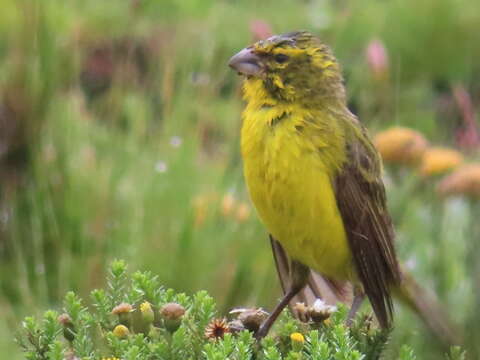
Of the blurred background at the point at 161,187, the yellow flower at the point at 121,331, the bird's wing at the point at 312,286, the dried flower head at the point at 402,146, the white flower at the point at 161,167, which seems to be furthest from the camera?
the white flower at the point at 161,167

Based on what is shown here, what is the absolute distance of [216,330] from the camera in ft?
7.48

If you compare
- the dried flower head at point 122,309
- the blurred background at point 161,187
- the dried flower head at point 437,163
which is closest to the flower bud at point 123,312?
the dried flower head at point 122,309

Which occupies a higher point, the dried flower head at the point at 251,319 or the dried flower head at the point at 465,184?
the dried flower head at the point at 251,319

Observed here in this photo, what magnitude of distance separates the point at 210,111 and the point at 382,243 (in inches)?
126

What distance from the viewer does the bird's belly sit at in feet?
10.1

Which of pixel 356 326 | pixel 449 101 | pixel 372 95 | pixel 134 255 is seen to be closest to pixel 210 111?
pixel 372 95

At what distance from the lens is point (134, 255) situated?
488cm

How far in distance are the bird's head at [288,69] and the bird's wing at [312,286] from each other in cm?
45

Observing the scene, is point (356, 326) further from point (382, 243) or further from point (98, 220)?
point (98, 220)

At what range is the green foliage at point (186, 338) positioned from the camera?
213 cm

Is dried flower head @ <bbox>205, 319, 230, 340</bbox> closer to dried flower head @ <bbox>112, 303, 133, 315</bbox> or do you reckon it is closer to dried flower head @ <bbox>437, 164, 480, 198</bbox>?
dried flower head @ <bbox>112, 303, 133, 315</bbox>

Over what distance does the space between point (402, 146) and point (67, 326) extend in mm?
2653

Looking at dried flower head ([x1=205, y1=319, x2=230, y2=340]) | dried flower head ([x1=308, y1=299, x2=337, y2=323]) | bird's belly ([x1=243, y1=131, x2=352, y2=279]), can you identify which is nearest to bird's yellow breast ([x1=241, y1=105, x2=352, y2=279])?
bird's belly ([x1=243, y1=131, x2=352, y2=279])

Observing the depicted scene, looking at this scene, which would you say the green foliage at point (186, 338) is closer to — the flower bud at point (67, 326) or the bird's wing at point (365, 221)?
the flower bud at point (67, 326)
